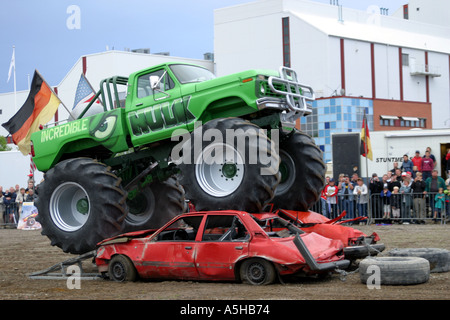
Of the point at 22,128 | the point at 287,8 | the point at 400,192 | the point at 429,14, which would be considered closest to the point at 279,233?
the point at 22,128

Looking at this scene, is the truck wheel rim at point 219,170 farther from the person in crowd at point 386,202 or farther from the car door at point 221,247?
the person in crowd at point 386,202

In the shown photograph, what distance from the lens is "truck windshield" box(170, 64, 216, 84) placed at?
1234 centimetres

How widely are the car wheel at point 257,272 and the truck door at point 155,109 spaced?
2947mm

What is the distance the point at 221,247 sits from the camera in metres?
10.5

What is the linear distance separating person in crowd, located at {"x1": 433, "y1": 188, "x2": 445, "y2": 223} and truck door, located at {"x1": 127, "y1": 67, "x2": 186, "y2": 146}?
1259 centimetres

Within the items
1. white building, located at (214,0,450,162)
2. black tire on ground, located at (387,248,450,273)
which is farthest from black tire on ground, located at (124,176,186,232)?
white building, located at (214,0,450,162)

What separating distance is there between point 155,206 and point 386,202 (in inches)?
425

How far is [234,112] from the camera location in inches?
461

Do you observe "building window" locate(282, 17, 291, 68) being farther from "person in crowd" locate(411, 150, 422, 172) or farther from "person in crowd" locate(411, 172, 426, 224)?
"person in crowd" locate(411, 172, 426, 224)

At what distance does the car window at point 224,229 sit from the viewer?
34.9ft

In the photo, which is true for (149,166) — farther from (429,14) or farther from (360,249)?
(429,14)

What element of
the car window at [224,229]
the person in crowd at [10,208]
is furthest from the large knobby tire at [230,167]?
the person in crowd at [10,208]

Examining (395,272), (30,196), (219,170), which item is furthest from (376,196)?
(30,196)
